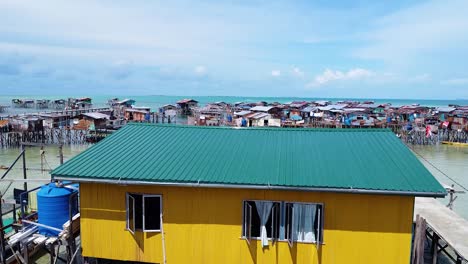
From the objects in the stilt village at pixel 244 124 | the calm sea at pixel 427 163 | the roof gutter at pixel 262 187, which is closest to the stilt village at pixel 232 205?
the roof gutter at pixel 262 187

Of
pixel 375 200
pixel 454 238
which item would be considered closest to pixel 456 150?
pixel 454 238

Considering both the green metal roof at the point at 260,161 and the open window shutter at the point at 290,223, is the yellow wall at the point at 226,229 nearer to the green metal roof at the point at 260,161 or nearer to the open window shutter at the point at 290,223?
the open window shutter at the point at 290,223

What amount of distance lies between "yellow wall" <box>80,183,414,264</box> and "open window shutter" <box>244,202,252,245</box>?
176mm

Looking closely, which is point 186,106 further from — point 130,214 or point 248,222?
point 248,222

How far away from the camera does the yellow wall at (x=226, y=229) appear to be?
30.7ft

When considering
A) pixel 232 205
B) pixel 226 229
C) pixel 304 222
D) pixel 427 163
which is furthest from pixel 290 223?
pixel 427 163

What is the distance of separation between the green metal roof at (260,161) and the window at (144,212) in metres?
0.94

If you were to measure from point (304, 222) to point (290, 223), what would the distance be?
40cm

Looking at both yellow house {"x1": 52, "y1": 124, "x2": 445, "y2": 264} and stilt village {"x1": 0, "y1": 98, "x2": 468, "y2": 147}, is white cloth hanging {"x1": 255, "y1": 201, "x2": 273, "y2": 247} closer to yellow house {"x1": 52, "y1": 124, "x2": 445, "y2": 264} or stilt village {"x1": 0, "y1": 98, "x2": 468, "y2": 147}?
yellow house {"x1": 52, "y1": 124, "x2": 445, "y2": 264}

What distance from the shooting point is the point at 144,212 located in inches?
398

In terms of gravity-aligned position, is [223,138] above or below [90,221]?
above

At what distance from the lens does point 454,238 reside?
35.8 feet

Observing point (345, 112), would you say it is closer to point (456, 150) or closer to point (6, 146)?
point (456, 150)

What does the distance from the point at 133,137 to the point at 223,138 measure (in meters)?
3.27
